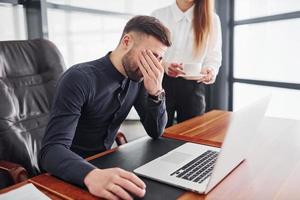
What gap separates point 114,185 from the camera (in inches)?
26.0

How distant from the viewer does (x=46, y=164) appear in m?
0.83

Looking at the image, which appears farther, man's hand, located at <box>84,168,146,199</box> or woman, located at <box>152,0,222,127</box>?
woman, located at <box>152,0,222,127</box>

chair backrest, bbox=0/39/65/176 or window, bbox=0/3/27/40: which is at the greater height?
window, bbox=0/3/27/40

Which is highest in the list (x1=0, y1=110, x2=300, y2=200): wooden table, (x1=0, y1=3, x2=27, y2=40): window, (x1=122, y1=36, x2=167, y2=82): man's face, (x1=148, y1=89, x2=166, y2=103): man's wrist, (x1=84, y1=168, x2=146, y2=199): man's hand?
(x1=0, y1=3, x2=27, y2=40): window

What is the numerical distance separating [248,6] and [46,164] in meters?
2.66

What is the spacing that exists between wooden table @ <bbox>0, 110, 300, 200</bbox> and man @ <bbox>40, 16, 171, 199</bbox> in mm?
98

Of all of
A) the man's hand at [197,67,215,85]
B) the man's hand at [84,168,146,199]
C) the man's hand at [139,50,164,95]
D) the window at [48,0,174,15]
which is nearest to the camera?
the man's hand at [84,168,146,199]

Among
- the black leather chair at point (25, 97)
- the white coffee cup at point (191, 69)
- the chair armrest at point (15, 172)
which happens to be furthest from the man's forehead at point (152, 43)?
the chair armrest at point (15, 172)

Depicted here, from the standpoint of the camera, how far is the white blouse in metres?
1.92

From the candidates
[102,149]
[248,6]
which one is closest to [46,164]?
[102,149]

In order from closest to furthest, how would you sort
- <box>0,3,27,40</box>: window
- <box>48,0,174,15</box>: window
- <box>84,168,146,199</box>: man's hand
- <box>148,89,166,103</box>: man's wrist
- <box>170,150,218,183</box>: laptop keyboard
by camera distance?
<box>84,168,146,199</box>: man's hand < <box>170,150,218,183</box>: laptop keyboard < <box>148,89,166,103</box>: man's wrist < <box>0,3,27,40</box>: window < <box>48,0,174,15</box>: window

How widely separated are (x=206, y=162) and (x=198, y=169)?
0.21 feet

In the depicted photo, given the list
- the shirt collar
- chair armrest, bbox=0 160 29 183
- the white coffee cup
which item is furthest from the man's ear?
the shirt collar

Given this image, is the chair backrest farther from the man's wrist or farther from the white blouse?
the white blouse
